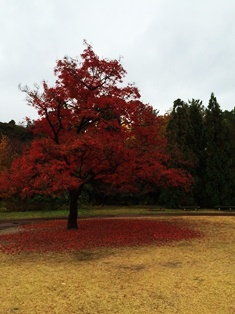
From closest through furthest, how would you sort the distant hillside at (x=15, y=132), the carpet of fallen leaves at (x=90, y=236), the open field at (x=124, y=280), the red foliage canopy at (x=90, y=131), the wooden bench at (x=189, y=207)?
the open field at (x=124, y=280) < the carpet of fallen leaves at (x=90, y=236) < the red foliage canopy at (x=90, y=131) < the wooden bench at (x=189, y=207) < the distant hillside at (x=15, y=132)

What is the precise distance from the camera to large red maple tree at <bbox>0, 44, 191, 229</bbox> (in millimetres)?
16469

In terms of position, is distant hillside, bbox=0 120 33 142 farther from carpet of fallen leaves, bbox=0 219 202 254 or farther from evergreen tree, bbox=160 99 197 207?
carpet of fallen leaves, bbox=0 219 202 254

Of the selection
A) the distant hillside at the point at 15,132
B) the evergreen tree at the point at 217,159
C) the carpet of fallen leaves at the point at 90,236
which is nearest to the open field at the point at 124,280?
the carpet of fallen leaves at the point at 90,236

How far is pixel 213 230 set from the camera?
1767cm

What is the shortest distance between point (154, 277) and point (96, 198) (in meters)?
30.1

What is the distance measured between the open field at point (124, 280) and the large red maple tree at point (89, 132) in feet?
16.9

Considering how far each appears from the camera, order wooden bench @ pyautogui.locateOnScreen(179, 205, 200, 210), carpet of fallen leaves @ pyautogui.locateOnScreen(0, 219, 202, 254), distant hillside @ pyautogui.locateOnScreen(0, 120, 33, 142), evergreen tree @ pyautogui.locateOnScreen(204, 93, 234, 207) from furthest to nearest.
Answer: distant hillside @ pyautogui.locateOnScreen(0, 120, 33, 142)
evergreen tree @ pyautogui.locateOnScreen(204, 93, 234, 207)
wooden bench @ pyautogui.locateOnScreen(179, 205, 200, 210)
carpet of fallen leaves @ pyautogui.locateOnScreen(0, 219, 202, 254)

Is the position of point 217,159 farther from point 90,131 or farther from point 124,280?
point 124,280

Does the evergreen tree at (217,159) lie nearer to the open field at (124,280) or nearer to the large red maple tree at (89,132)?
the large red maple tree at (89,132)

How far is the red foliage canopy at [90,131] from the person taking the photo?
1645 cm

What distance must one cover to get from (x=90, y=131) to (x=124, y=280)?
33.0ft

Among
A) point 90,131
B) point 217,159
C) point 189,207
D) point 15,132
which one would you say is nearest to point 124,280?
point 90,131

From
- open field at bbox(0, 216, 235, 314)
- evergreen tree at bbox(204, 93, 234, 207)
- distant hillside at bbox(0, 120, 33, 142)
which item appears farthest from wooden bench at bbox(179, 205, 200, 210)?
distant hillside at bbox(0, 120, 33, 142)

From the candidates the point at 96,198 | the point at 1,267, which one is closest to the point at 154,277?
the point at 1,267
